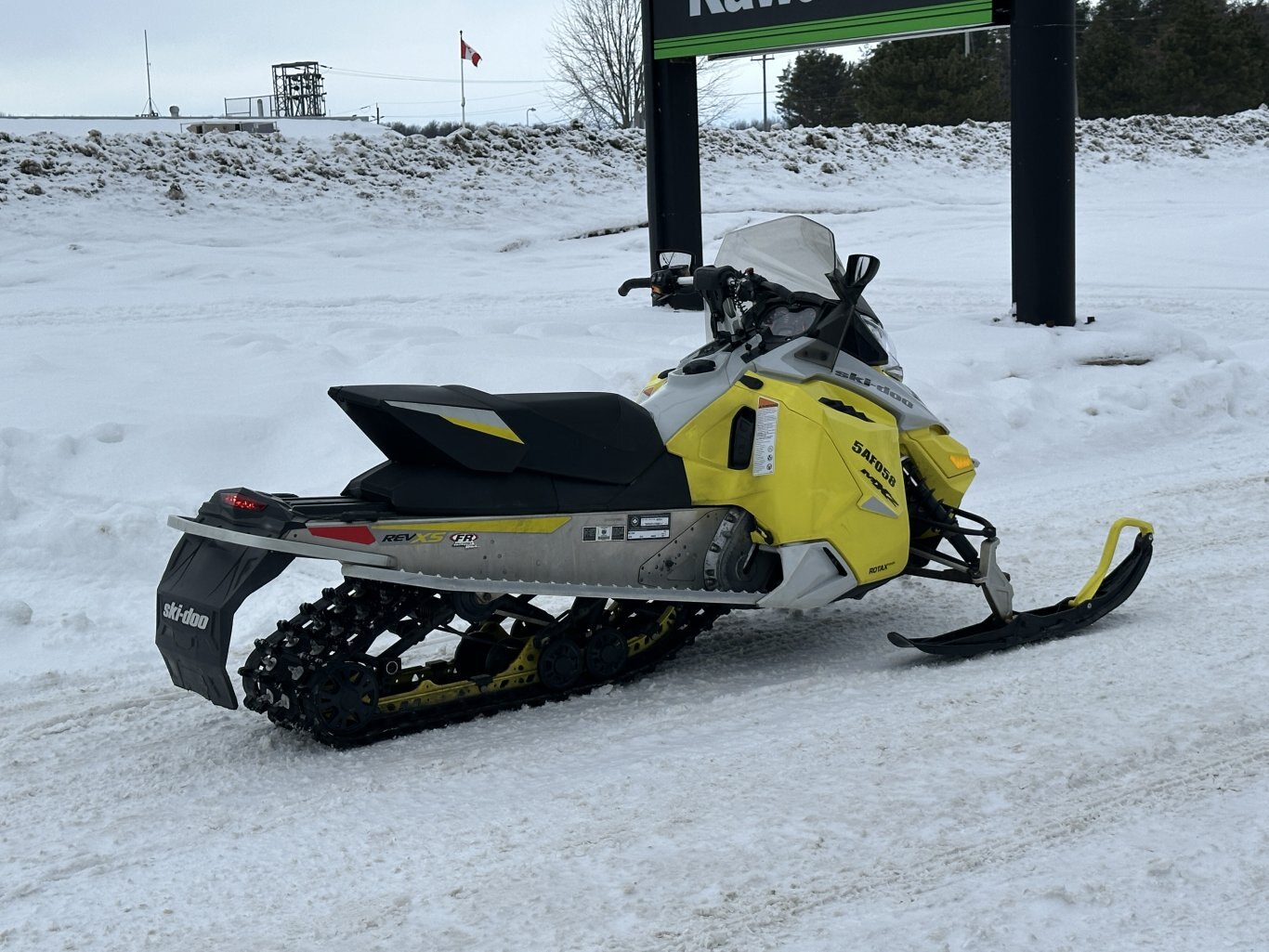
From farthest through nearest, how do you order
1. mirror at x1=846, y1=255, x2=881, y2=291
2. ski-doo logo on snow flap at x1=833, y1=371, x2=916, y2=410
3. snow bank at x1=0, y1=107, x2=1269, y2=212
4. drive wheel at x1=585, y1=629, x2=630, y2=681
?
snow bank at x1=0, y1=107, x2=1269, y2=212 < ski-doo logo on snow flap at x1=833, y1=371, x2=916, y2=410 < mirror at x1=846, y1=255, x2=881, y2=291 < drive wheel at x1=585, y1=629, x2=630, y2=681

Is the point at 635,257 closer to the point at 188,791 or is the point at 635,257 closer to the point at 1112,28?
the point at 188,791

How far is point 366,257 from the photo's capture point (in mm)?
14961

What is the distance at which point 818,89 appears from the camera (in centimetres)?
4109

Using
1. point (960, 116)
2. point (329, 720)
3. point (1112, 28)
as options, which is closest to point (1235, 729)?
point (329, 720)

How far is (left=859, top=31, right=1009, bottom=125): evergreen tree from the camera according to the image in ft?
113

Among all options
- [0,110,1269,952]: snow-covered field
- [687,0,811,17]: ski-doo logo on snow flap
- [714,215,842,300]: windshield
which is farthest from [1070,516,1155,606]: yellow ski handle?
[687,0,811,17]: ski-doo logo on snow flap

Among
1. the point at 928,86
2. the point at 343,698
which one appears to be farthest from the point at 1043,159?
the point at 928,86

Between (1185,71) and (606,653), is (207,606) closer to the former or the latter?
(606,653)

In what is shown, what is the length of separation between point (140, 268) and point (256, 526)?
11.0 m

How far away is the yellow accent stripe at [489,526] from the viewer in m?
3.38

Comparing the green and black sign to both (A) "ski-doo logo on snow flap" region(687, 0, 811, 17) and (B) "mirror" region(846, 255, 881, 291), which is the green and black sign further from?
(B) "mirror" region(846, 255, 881, 291)

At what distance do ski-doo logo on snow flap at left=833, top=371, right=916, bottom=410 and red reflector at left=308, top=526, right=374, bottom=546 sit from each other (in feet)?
5.20

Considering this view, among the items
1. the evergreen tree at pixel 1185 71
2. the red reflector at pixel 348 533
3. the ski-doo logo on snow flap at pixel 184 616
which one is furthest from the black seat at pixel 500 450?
the evergreen tree at pixel 1185 71

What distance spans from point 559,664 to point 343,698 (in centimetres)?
65
